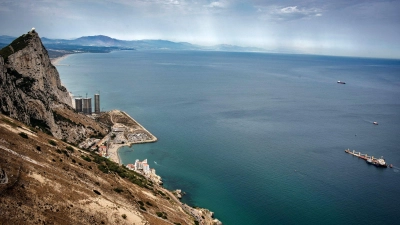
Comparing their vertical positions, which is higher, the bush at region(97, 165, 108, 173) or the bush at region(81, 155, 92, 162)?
the bush at region(81, 155, 92, 162)

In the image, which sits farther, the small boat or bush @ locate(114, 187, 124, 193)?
the small boat

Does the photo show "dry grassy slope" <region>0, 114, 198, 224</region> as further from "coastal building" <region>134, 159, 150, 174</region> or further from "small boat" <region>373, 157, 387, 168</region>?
"small boat" <region>373, 157, 387, 168</region>

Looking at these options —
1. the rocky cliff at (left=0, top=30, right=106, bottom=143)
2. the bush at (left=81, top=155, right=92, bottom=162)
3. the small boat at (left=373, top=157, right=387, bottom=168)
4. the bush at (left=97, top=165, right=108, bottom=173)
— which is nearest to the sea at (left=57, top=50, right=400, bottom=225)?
the small boat at (left=373, top=157, right=387, bottom=168)

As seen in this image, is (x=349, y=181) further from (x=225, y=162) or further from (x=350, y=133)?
(x=350, y=133)

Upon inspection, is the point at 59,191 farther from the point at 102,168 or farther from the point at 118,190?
the point at 102,168

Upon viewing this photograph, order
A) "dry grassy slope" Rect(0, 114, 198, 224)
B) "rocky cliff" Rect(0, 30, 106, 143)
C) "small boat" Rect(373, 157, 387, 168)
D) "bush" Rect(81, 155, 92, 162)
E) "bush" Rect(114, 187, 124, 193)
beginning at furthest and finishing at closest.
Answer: "small boat" Rect(373, 157, 387, 168) < "rocky cliff" Rect(0, 30, 106, 143) < "bush" Rect(81, 155, 92, 162) < "bush" Rect(114, 187, 124, 193) < "dry grassy slope" Rect(0, 114, 198, 224)

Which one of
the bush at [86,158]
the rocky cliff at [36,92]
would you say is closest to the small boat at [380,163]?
the bush at [86,158]

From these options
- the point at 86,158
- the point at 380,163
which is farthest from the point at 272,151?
the point at 86,158
